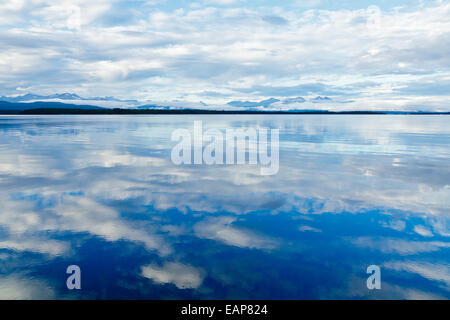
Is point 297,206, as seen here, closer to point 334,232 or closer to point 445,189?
point 334,232

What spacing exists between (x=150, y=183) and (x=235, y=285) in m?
9.38

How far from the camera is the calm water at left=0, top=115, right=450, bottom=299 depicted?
6.52m

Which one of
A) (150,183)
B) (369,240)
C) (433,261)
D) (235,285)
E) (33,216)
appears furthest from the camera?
(150,183)

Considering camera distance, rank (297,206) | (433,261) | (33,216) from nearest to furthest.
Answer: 1. (433,261)
2. (33,216)
3. (297,206)

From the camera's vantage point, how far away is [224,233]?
30.2ft

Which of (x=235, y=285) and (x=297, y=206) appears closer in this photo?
(x=235, y=285)

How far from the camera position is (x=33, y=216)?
10445mm

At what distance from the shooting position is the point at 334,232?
934cm

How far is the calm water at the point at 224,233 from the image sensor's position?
652 cm

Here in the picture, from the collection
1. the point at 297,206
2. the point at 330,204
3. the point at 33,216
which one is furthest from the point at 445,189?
the point at 33,216

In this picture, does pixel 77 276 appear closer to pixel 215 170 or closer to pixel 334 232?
pixel 334 232

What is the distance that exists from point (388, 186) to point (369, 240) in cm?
658
